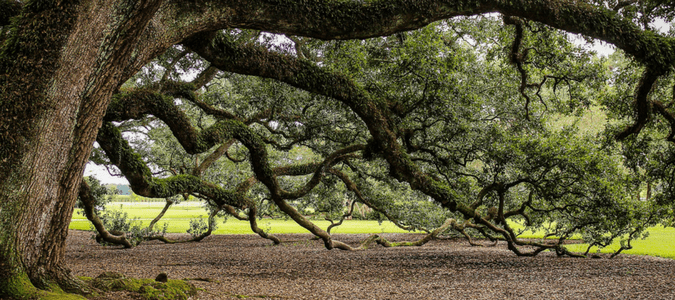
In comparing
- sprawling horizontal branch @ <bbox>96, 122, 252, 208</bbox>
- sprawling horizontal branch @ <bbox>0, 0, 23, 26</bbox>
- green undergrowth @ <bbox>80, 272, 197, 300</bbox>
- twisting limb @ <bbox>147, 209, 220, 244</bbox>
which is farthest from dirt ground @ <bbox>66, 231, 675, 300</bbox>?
sprawling horizontal branch @ <bbox>0, 0, 23, 26</bbox>

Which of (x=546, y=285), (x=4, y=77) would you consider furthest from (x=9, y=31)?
(x=546, y=285)

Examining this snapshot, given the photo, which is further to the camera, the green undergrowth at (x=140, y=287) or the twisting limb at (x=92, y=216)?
the twisting limb at (x=92, y=216)

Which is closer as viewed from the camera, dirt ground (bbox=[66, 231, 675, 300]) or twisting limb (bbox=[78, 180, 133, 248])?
dirt ground (bbox=[66, 231, 675, 300])

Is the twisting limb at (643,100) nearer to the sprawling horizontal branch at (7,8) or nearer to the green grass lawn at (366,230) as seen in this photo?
the green grass lawn at (366,230)

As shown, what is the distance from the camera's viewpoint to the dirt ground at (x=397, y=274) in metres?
5.90

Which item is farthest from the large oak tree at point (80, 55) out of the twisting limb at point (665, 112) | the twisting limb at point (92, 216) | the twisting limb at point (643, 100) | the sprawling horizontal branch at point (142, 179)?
the twisting limb at point (92, 216)

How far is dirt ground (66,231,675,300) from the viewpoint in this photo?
5898 millimetres

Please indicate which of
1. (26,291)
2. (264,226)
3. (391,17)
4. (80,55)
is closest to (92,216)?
(26,291)

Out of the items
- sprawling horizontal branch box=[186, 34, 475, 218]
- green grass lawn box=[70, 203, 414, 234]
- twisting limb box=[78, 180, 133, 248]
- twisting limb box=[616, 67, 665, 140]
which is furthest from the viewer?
green grass lawn box=[70, 203, 414, 234]

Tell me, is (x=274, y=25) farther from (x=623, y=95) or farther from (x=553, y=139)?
(x=623, y=95)

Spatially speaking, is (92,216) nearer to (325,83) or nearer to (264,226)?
(325,83)

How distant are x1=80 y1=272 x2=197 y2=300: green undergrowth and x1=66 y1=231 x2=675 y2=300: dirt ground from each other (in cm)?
22

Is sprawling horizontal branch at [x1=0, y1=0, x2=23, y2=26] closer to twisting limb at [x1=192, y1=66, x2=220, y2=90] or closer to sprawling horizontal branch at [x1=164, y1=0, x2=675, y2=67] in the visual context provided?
sprawling horizontal branch at [x1=164, y1=0, x2=675, y2=67]

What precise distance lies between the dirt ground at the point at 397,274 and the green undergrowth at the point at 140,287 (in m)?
0.22
